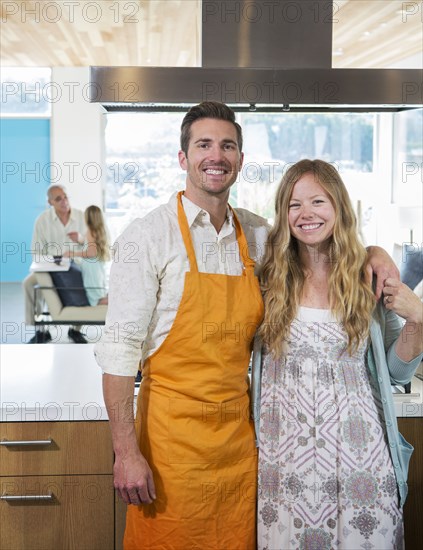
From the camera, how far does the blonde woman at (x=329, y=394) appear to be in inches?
60.8

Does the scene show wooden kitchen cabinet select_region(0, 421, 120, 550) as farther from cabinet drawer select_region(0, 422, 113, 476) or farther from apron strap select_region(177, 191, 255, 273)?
apron strap select_region(177, 191, 255, 273)

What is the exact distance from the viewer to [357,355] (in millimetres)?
1584

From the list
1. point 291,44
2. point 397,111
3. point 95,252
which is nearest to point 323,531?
point 397,111

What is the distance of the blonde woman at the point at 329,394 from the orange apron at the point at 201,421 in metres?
0.05

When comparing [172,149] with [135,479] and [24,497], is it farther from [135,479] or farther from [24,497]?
[135,479]

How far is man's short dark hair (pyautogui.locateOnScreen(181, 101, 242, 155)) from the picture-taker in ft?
5.26

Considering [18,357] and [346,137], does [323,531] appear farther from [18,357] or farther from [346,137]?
[346,137]

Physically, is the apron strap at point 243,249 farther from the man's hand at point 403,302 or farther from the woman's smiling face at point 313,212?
the man's hand at point 403,302

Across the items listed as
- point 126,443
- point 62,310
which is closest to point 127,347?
point 126,443

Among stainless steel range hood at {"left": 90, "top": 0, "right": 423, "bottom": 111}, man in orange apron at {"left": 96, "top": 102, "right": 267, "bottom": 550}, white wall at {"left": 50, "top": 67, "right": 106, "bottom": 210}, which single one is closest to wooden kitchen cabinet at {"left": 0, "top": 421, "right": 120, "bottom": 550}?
man in orange apron at {"left": 96, "top": 102, "right": 267, "bottom": 550}

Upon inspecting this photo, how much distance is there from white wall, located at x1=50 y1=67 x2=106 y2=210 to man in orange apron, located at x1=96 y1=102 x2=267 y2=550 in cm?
749

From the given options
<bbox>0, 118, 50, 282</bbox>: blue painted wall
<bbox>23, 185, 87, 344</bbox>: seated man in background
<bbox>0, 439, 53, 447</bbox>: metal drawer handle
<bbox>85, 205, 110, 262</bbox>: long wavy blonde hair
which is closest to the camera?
<bbox>0, 439, 53, 447</bbox>: metal drawer handle

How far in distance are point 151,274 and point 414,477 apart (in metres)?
1.00

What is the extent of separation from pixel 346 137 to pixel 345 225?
27.5 ft
